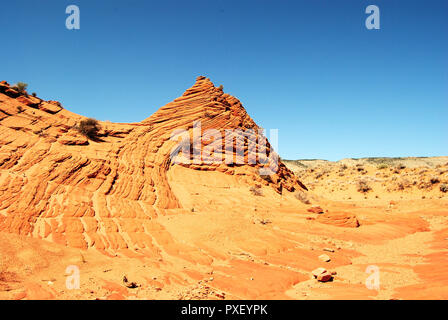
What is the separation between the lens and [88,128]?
20453 mm

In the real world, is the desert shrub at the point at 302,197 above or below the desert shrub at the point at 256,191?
below

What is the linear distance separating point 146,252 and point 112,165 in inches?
330

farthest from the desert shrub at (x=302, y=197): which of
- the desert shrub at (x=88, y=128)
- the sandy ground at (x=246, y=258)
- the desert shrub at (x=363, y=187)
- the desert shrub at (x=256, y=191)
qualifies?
the desert shrub at (x=88, y=128)

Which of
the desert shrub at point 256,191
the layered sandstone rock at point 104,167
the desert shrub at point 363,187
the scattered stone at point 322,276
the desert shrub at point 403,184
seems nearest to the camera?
the scattered stone at point 322,276

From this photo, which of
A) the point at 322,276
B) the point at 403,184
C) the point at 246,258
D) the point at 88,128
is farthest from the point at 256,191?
the point at 403,184

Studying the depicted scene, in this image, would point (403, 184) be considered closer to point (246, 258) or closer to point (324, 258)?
point (324, 258)

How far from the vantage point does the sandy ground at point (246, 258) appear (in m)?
6.94

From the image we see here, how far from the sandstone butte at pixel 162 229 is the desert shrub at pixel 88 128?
510 mm

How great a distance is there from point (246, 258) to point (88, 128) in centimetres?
1605

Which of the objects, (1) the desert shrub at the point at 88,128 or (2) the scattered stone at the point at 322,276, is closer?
(2) the scattered stone at the point at 322,276

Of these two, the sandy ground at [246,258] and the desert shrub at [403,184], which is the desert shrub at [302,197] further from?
the desert shrub at [403,184]
